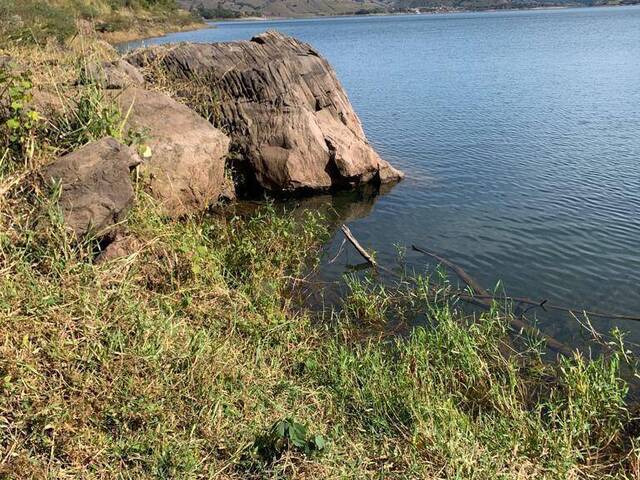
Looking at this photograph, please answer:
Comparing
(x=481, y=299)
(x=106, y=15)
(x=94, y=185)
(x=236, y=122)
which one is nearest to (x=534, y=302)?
(x=481, y=299)

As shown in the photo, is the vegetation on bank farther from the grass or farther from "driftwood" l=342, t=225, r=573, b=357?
the grass

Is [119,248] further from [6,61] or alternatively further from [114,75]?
[114,75]

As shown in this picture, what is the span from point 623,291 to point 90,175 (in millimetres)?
9422

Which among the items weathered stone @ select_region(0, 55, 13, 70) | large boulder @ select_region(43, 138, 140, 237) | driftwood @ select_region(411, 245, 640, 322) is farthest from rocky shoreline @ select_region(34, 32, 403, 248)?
driftwood @ select_region(411, 245, 640, 322)

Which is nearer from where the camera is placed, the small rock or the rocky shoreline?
the small rock

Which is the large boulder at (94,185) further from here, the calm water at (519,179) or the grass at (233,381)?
the calm water at (519,179)

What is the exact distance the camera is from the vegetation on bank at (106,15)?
35969 millimetres

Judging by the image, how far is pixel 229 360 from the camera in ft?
22.2

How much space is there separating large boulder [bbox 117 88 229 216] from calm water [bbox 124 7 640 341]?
3.38 m

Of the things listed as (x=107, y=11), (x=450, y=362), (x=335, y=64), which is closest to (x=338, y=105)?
(x=450, y=362)

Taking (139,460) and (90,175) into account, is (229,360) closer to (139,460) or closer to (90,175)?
(139,460)

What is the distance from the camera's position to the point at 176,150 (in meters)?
11.7

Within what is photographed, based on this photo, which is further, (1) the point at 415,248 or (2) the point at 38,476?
(1) the point at 415,248

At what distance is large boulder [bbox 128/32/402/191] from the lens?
15023 millimetres
